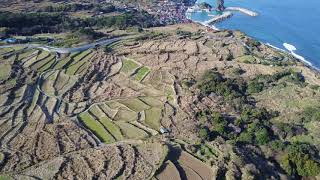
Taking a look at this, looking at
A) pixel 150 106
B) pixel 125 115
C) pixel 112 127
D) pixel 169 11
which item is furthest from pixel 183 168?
pixel 169 11

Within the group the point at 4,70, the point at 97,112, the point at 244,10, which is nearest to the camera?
the point at 97,112

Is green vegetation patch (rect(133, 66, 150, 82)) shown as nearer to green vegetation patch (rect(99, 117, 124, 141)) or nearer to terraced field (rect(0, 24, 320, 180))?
terraced field (rect(0, 24, 320, 180))

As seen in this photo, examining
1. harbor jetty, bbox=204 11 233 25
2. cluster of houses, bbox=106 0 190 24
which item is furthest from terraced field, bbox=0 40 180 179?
harbor jetty, bbox=204 11 233 25

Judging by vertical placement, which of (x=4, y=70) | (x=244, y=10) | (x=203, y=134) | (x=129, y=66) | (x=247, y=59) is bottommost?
(x=244, y=10)

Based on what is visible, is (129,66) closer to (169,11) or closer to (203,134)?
(203,134)

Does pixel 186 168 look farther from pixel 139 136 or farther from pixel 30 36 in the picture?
pixel 30 36

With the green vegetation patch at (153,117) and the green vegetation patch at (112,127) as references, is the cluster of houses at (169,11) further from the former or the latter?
the green vegetation patch at (112,127)
